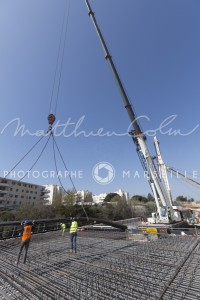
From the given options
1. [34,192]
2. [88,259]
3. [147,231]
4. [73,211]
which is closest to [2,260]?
[88,259]

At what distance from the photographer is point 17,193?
1930 inches

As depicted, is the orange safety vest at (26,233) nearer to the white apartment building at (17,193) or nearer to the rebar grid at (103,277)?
the rebar grid at (103,277)

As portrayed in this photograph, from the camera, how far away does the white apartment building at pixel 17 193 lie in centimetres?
4565

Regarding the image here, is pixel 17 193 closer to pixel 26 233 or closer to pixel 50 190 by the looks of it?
pixel 50 190

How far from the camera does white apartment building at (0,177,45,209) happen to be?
4565cm

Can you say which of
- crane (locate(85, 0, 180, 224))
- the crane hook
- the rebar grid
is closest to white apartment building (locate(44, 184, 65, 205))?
crane (locate(85, 0, 180, 224))

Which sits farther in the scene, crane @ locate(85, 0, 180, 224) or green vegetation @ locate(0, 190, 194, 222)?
green vegetation @ locate(0, 190, 194, 222)

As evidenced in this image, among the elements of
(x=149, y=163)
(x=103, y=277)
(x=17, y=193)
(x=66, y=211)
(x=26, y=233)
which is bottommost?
(x=103, y=277)

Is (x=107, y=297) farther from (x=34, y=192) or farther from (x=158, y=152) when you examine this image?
(x=34, y=192)

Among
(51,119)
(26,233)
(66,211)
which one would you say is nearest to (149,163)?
(51,119)

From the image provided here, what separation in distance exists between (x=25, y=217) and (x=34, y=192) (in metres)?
27.6

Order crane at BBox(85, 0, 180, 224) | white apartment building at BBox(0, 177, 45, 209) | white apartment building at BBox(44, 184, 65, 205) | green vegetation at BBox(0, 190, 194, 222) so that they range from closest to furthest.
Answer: crane at BBox(85, 0, 180, 224)
green vegetation at BBox(0, 190, 194, 222)
white apartment building at BBox(0, 177, 45, 209)
white apartment building at BBox(44, 184, 65, 205)

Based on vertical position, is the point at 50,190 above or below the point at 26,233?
above

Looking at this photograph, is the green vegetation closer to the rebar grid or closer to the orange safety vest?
the orange safety vest
